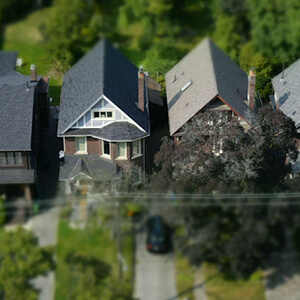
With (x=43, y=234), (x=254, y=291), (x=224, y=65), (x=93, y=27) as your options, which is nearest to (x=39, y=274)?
(x=43, y=234)

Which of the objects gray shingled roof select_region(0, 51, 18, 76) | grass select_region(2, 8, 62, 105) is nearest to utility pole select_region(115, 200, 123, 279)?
grass select_region(2, 8, 62, 105)

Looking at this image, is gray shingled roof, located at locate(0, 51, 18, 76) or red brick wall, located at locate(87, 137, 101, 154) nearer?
red brick wall, located at locate(87, 137, 101, 154)

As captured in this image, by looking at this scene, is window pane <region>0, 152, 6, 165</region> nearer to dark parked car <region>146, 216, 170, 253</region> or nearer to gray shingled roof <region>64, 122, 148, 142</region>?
gray shingled roof <region>64, 122, 148, 142</region>

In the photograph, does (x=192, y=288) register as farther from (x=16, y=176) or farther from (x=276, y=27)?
(x=276, y=27)

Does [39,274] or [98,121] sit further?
[98,121]

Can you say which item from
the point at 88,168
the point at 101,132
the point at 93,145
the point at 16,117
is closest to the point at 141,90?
the point at 101,132

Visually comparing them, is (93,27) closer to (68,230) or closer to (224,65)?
(224,65)
